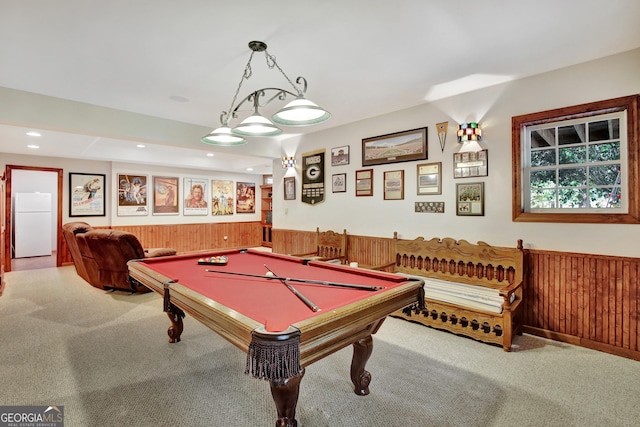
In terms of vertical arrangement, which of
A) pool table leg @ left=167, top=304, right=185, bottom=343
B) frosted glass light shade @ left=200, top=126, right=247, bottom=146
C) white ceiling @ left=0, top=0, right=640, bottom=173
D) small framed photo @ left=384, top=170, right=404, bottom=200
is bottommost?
pool table leg @ left=167, top=304, right=185, bottom=343

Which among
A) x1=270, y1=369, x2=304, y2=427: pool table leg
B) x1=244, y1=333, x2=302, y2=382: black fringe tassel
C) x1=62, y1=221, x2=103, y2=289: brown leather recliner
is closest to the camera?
x1=244, y1=333, x2=302, y2=382: black fringe tassel

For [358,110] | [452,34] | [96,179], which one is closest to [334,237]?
[358,110]

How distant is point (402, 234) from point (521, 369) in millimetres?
2039

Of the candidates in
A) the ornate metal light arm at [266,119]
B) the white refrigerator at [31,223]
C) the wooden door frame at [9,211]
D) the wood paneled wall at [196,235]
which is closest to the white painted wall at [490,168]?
the ornate metal light arm at [266,119]

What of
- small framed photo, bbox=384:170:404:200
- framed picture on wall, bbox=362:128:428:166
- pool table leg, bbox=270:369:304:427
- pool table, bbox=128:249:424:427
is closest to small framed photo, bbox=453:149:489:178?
framed picture on wall, bbox=362:128:428:166

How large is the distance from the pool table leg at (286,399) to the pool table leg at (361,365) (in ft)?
2.33

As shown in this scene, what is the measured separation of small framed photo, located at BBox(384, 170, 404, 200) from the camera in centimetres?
418

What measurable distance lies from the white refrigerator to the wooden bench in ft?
29.4

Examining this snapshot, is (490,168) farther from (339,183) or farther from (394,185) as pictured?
(339,183)

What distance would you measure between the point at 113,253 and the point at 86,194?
3.61 metres

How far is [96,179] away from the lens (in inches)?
281

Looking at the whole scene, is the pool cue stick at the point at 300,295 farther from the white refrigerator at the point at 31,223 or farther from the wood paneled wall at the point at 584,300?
the white refrigerator at the point at 31,223

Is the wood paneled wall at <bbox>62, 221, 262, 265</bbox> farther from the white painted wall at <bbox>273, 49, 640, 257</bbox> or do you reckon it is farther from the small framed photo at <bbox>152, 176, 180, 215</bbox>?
the white painted wall at <bbox>273, 49, 640, 257</bbox>

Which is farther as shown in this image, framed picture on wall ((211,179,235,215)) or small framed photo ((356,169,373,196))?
framed picture on wall ((211,179,235,215))
